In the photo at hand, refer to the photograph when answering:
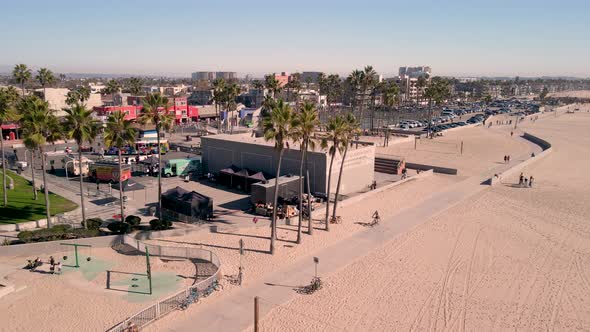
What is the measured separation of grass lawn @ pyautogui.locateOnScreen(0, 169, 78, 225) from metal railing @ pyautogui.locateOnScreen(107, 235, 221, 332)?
940 cm

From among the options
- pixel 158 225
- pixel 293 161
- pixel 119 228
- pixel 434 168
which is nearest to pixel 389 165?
pixel 434 168

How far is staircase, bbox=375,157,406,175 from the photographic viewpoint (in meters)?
51.8

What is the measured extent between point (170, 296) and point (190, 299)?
0.95 metres

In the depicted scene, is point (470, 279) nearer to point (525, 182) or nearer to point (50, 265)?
point (50, 265)

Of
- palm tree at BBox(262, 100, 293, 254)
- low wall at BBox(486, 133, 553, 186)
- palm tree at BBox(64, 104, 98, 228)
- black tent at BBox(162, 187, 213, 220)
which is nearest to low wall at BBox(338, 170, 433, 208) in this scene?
low wall at BBox(486, 133, 553, 186)

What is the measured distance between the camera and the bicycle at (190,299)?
64.8ft

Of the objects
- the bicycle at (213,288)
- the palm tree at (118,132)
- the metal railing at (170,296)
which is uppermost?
the palm tree at (118,132)

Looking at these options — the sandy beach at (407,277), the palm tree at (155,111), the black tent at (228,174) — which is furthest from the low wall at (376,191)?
the palm tree at (155,111)

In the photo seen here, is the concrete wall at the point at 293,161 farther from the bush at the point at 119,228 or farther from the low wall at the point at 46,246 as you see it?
the low wall at the point at 46,246

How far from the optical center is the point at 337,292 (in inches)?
862

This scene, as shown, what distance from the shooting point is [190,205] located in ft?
106

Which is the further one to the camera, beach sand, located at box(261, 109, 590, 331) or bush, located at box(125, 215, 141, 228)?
bush, located at box(125, 215, 141, 228)

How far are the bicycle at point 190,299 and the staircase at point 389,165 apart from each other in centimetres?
3565

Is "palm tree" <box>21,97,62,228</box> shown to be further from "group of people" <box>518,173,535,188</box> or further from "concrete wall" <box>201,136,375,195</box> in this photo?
"group of people" <box>518,173,535,188</box>
